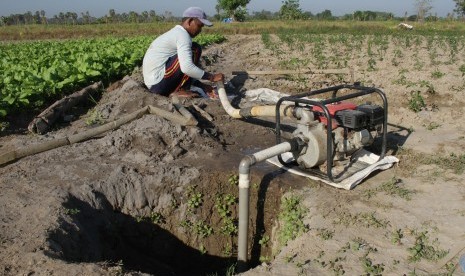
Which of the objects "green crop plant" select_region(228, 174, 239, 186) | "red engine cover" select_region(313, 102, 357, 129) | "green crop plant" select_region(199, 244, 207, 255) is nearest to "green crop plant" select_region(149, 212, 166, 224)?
"green crop plant" select_region(199, 244, 207, 255)

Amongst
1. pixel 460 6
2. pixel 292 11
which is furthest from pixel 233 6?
pixel 460 6

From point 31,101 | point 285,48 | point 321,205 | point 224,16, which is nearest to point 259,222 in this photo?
point 321,205

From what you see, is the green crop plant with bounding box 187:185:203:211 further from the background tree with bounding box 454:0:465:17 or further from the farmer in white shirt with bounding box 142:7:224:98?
the background tree with bounding box 454:0:465:17

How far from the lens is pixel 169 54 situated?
6594mm

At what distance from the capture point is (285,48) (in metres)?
15.2

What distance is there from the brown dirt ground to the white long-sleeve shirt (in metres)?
0.44

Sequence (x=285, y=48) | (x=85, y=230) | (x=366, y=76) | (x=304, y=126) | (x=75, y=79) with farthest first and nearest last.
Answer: (x=285, y=48) → (x=366, y=76) → (x=75, y=79) → (x=304, y=126) → (x=85, y=230)

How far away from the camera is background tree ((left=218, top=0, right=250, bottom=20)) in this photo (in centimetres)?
4566

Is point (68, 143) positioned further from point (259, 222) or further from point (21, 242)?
point (259, 222)

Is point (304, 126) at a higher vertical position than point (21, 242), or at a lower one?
higher

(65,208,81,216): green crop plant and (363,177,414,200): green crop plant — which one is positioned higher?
(65,208,81,216): green crop plant

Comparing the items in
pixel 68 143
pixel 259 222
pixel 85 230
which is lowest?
pixel 259 222

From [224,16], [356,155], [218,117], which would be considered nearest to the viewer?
[356,155]

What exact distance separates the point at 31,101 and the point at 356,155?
201 inches
